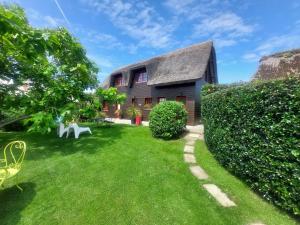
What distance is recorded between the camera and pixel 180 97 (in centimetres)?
1361

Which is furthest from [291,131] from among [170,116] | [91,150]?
[91,150]

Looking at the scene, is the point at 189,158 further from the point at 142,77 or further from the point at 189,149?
the point at 142,77

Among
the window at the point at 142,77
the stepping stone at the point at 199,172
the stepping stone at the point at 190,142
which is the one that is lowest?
the stepping stone at the point at 199,172

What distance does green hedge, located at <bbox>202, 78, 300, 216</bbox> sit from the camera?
2922 millimetres

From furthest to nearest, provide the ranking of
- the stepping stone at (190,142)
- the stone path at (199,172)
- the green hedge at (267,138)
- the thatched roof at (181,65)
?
the thatched roof at (181,65)
the stepping stone at (190,142)
the stone path at (199,172)
the green hedge at (267,138)

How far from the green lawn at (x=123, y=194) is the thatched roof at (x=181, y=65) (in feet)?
24.9

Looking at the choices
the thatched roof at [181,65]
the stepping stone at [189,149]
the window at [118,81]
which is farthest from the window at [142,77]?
the stepping stone at [189,149]

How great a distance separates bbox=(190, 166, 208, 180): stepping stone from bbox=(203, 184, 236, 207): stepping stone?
419 millimetres

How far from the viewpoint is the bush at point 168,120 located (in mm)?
7992

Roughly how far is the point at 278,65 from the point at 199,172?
14.7 metres

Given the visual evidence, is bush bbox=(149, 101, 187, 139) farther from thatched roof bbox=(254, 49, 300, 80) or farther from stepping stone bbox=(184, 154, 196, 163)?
thatched roof bbox=(254, 49, 300, 80)

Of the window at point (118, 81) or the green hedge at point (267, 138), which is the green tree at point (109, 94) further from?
the green hedge at point (267, 138)

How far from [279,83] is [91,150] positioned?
6.37 metres

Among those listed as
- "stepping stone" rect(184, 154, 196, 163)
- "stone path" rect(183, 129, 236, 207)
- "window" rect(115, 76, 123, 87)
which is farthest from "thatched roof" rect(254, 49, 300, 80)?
"window" rect(115, 76, 123, 87)
